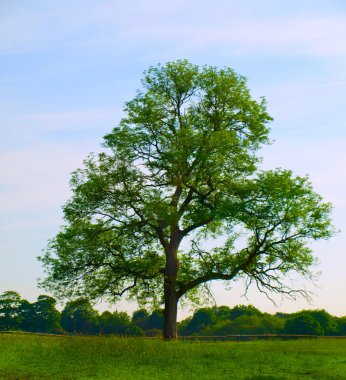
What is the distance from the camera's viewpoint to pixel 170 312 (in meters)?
35.8

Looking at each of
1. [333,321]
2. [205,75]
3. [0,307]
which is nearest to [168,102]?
[205,75]

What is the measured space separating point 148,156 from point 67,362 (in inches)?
630

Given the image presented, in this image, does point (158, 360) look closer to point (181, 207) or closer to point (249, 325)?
point (181, 207)

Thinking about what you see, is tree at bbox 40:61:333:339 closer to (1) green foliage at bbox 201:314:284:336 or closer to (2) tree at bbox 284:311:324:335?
(2) tree at bbox 284:311:324:335

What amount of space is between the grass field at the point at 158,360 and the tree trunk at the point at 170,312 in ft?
13.4

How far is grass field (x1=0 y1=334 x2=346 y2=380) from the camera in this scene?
891 inches

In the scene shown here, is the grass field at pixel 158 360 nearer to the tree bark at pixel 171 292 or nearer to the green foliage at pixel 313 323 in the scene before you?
the tree bark at pixel 171 292

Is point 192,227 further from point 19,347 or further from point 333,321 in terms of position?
point 333,321

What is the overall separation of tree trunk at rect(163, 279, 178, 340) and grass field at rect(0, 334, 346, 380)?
4073 millimetres

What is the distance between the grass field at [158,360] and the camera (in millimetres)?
22625

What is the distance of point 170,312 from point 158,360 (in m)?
10.0

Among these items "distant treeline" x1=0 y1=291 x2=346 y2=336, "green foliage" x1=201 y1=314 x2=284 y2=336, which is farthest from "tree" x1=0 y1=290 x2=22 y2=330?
"green foliage" x1=201 y1=314 x2=284 y2=336

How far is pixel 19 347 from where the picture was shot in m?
30.0

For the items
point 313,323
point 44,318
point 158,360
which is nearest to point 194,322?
point 44,318
